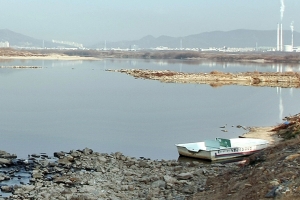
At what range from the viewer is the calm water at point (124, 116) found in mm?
17391

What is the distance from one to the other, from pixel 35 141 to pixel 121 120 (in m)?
6.27

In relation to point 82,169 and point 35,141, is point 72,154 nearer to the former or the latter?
point 82,169

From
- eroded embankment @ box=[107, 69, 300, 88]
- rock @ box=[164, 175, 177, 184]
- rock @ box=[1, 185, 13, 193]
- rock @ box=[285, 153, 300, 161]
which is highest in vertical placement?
eroded embankment @ box=[107, 69, 300, 88]

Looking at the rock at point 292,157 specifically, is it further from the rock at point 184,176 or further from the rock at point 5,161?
the rock at point 5,161

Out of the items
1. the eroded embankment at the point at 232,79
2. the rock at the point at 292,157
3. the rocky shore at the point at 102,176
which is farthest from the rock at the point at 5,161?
the eroded embankment at the point at 232,79

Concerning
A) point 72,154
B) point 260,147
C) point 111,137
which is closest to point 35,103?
point 111,137

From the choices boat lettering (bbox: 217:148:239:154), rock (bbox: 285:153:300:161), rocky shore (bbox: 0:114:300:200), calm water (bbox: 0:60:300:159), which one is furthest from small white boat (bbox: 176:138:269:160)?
rock (bbox: 285:153:300:161)

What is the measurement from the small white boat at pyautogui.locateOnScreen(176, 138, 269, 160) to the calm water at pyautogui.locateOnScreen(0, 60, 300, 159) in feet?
2.39

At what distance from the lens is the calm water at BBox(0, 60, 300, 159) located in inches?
685

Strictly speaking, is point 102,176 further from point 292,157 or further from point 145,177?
point 292,157

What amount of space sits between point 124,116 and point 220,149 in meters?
10.3

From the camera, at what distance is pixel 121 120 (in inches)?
903

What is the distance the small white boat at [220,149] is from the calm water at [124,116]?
728 mm

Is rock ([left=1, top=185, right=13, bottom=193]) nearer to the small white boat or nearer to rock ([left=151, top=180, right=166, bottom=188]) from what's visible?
rock ([left=151, top=180, right=166, bottom=188])
